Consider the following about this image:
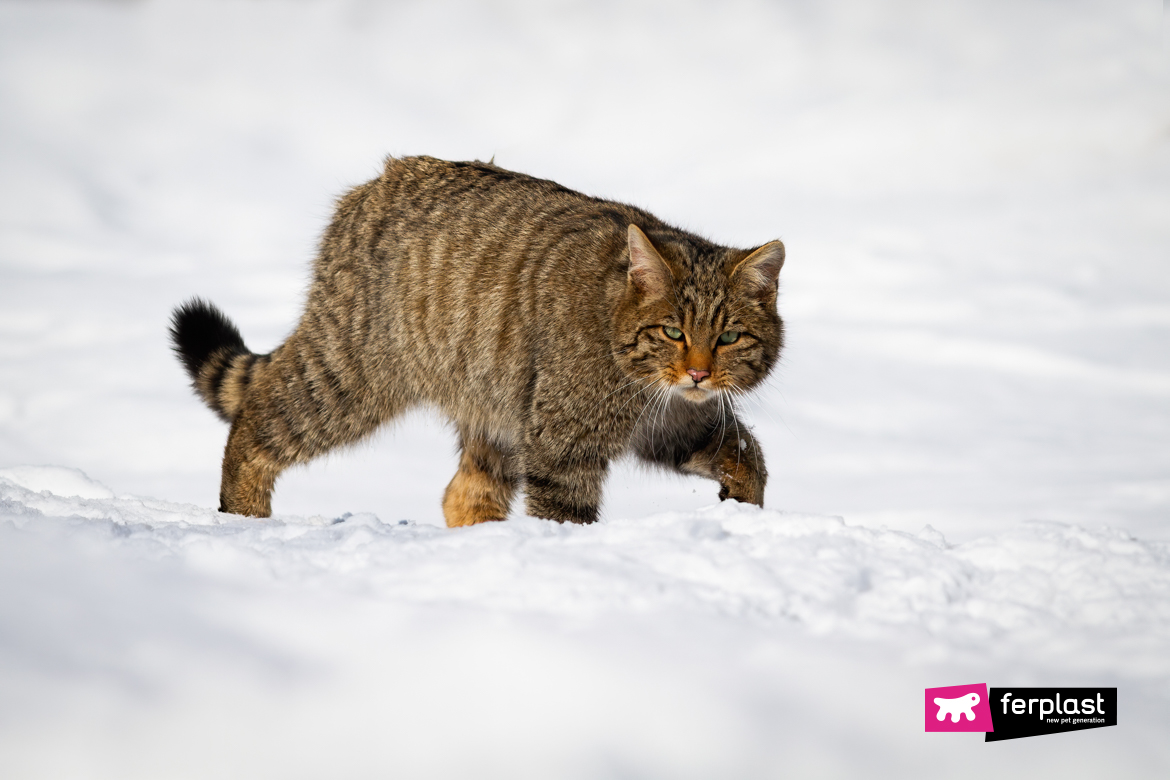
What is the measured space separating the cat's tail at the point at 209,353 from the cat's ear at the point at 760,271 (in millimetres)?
2958

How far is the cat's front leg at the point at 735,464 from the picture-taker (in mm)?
4527

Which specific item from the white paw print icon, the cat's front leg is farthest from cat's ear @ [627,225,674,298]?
the white paw print icon

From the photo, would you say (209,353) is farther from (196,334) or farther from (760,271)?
(760,271)

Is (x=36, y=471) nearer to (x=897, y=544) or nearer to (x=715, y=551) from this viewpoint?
(x=715, y=551)

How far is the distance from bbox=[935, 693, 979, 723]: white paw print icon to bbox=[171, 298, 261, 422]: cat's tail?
4.37 meters

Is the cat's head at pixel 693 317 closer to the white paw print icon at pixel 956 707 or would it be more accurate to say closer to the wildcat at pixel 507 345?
the wildcat at pixel 507 345

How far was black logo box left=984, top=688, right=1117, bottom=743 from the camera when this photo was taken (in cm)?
240

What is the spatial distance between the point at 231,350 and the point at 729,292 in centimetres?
314

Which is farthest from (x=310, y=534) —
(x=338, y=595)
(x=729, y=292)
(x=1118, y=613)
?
(x=1118, y=613)

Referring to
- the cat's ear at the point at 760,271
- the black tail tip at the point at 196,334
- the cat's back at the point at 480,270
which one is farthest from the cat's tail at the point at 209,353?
the cat's ear at the point at 760,271

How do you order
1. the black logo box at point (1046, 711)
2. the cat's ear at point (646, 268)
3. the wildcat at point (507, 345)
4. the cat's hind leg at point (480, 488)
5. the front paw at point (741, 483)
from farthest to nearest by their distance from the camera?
the cat's hind leg at point (480, 488) → the front paw at point (741, 483) → the wildcat at point (507, 345) → the cat's ear at point (646, 268) → the black logo box at point (1046, 711)

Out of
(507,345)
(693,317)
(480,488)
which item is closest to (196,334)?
(480,488)

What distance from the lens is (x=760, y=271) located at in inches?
169

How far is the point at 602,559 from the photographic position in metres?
3.06
